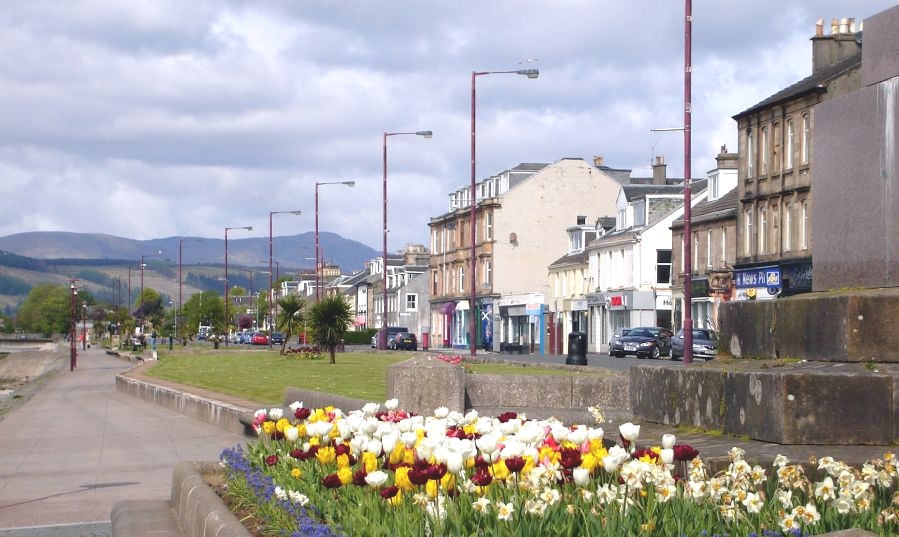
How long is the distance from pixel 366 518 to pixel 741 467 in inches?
72.7

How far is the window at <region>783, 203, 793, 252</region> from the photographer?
187ft

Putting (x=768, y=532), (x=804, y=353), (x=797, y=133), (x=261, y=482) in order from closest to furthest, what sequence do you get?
(x=768, y=532) < (x=261, y=482) < (x=804, y=353) < (x=797, y=133)

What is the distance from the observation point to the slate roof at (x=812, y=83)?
2143 inches

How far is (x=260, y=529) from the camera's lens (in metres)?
8.36

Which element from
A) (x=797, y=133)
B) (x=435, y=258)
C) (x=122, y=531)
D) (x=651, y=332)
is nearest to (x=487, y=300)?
(x=435, y=258)

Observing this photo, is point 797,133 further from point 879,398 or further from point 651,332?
point 879,398

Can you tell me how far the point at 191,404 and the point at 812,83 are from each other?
35.8 meters

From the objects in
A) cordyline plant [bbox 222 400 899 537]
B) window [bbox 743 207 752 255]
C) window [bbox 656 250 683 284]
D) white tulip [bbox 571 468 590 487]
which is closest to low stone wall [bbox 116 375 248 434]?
cordyline plant [bbox 222 400 899 537]

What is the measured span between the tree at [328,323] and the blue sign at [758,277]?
61.4 feet

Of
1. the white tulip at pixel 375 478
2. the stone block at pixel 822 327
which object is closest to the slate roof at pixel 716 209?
the stone block at pixel 822 327

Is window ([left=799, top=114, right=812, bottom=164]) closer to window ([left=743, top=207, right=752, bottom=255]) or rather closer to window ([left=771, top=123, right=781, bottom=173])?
window ([left=771, top=123, right=781, bottom=173])

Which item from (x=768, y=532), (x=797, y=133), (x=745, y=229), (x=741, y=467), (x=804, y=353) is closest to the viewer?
(x=768, y=532)

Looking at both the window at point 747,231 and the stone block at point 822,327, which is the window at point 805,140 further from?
the stone block at point 822,327

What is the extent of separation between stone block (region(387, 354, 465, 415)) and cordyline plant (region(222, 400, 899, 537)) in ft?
25.7
